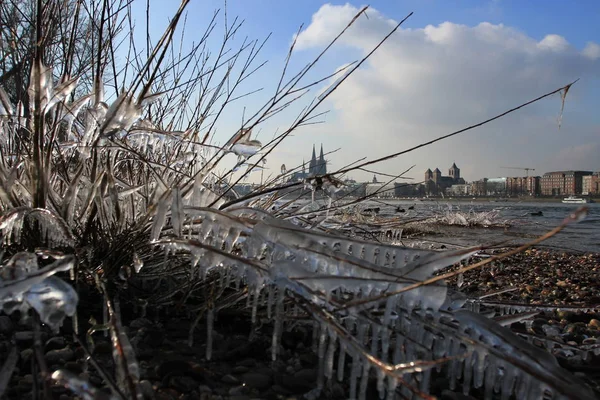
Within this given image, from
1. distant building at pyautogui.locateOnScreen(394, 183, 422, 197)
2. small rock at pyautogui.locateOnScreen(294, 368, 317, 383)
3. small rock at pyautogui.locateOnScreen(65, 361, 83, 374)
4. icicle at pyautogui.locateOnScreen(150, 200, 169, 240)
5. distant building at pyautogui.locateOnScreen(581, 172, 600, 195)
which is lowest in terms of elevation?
small rock at pyautogui.locateOnScreen(294, 368, 317, 383)

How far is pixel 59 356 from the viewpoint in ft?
3.39

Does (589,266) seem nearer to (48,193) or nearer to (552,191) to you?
(48,193)

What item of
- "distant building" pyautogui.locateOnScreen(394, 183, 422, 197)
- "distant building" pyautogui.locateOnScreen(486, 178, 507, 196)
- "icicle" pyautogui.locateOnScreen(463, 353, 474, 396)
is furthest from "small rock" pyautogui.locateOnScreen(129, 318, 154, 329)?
"distant building" pyautogui.locateOnScreen(486, 178, 507, 196)

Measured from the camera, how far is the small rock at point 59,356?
102 cm

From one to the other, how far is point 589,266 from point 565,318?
360cm

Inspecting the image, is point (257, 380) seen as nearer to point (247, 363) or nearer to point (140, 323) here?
point (247, 363)

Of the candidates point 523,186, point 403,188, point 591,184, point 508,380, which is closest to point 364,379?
point 508,380

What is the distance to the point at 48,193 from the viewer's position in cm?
127

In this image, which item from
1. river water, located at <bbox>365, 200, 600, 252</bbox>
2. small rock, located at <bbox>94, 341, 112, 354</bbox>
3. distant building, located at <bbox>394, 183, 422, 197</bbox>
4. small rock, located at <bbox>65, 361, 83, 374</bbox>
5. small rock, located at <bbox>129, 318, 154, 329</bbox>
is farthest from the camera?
river water, located at <bbox>365, 200, 600, 252</bbox>

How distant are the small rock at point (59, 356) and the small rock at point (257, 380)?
1.41 feet

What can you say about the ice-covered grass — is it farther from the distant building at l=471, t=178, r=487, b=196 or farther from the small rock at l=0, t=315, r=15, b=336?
the distant building at l=471, t=178, r=487, b=196

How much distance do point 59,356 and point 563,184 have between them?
65362mm

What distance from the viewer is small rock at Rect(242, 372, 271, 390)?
3.31 ft

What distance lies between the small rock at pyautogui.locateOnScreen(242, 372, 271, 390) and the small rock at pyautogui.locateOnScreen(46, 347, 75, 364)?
43 cm
